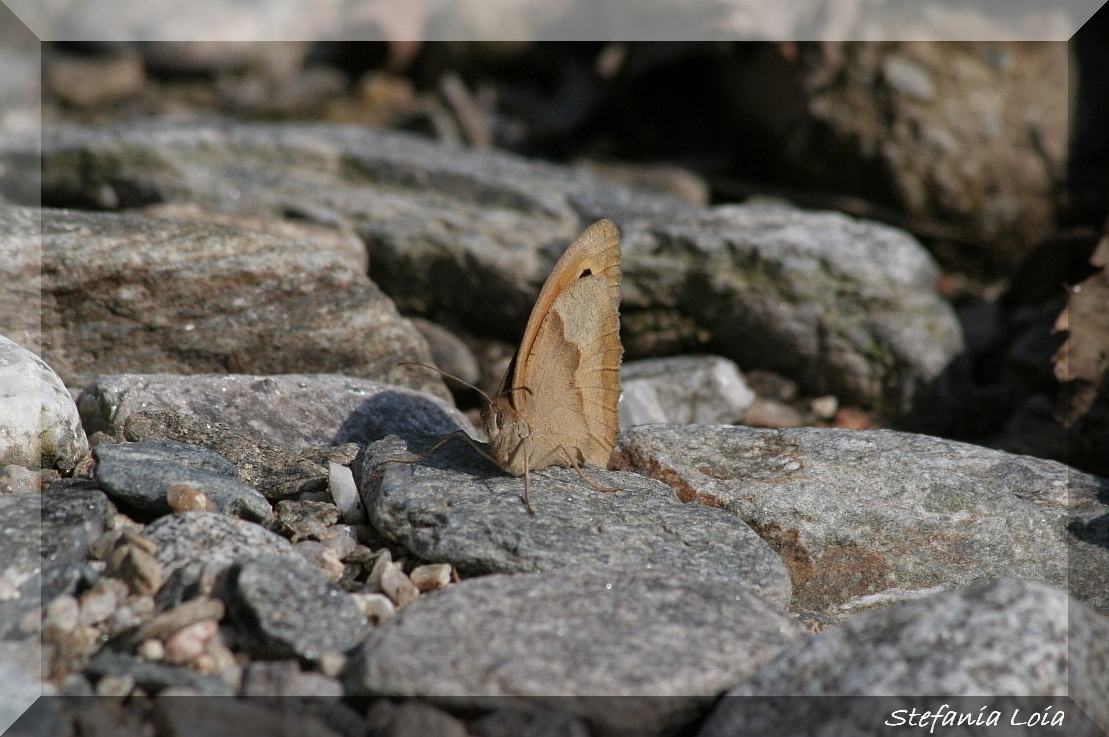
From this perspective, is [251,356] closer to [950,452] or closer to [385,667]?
[385,667]

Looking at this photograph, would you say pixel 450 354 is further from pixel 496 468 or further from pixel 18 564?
pixel 18 564

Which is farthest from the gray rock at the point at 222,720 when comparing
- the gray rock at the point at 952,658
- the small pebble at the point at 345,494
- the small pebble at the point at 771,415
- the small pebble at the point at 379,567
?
the small pebble at the point at 771,415

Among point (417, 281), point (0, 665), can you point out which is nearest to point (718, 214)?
point (417, 281)

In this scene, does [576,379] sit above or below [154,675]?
above

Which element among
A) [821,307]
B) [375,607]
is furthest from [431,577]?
[821,307]

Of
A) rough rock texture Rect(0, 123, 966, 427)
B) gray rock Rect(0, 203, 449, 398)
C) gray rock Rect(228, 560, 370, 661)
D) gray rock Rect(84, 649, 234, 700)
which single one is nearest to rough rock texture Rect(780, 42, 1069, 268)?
rough rock texture Rect(0, 123, 966, 427)

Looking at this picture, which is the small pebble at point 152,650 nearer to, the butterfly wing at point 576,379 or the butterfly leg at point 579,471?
the butterfly wing at point 576,379

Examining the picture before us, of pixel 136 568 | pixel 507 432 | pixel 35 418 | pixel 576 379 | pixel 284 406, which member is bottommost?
pixel 136 568

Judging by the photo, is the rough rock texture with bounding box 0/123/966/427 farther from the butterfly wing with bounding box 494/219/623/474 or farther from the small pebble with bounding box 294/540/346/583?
the small pebble with bounding box 294/540/346/583
